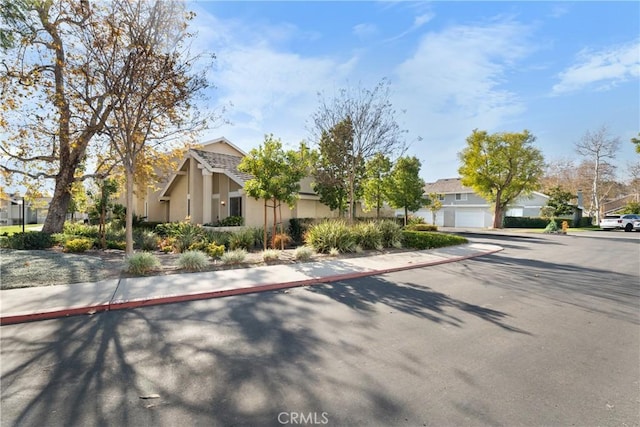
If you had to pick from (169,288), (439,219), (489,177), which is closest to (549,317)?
(169,288)

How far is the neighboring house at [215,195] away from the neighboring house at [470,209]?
78.2 feet

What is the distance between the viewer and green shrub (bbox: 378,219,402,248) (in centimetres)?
1409

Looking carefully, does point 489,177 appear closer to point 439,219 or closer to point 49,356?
point 439,219

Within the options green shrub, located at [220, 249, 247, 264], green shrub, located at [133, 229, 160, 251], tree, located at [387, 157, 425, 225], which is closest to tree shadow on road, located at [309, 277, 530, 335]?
green shrub, located at [220, 249, 247, 264]

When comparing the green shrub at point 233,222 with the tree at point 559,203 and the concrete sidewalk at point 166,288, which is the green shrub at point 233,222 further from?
the tree at point 559,203

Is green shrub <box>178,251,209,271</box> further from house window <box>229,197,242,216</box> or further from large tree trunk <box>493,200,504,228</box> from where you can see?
large tree trunk <box>493,200,504,228</box>

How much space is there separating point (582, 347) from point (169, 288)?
24.1ft

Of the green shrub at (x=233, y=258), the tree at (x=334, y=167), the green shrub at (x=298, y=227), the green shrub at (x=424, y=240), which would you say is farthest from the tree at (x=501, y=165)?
the green shrub at (x=233, y=258)

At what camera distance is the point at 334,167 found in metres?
18.0

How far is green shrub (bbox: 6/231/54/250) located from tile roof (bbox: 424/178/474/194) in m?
41.3

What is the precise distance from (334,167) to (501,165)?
72.6 ft

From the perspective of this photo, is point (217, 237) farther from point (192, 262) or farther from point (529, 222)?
point (529, 222)

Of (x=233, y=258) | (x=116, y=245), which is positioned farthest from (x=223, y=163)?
(x=233, y=258)

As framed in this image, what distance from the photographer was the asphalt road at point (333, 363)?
2.73 m
